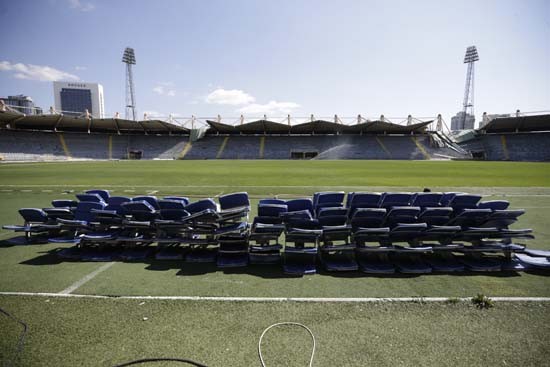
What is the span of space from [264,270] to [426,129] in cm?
6832

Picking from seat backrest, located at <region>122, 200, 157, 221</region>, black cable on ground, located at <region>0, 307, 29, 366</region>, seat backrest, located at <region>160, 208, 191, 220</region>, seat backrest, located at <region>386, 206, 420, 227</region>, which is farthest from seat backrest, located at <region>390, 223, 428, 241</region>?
black cable on ground, located at <region>0, 307, 29, 366</region>

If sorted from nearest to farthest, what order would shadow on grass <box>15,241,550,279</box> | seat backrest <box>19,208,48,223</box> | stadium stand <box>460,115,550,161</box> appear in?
shadow on grass <box>15,241,550,279</box>
seat backrest <box>19,208,48,223</box>
stadium stand <box>460,115,550,161</box>

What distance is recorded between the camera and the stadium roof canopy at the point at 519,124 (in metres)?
49.2

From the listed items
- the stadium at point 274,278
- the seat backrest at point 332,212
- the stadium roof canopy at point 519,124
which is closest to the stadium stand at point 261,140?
the stadium roof canopy at point 519,124

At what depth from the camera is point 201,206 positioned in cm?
563

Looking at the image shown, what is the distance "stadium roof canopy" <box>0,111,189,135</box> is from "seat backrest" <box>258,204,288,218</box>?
57.3 m

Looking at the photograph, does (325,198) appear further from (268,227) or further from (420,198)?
(420,198)

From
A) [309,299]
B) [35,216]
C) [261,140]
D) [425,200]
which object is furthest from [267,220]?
[261,140]

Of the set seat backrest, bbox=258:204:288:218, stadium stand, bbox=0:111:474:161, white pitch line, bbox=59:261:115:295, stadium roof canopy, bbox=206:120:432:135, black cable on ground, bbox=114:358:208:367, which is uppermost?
stadium roof canopy, bbox=206:120:432:135

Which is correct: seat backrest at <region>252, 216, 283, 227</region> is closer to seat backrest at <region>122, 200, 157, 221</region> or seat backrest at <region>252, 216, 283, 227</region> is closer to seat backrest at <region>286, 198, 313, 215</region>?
seat backrest at <region>286, 198, 313, 215</region>

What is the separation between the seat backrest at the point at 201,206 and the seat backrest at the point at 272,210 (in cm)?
104

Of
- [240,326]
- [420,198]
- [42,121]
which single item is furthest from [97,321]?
[42,121]

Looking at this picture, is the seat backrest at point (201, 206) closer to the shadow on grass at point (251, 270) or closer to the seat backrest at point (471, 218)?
the shadow on grass at point (251, 270)

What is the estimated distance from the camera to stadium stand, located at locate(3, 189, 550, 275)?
195 inches
